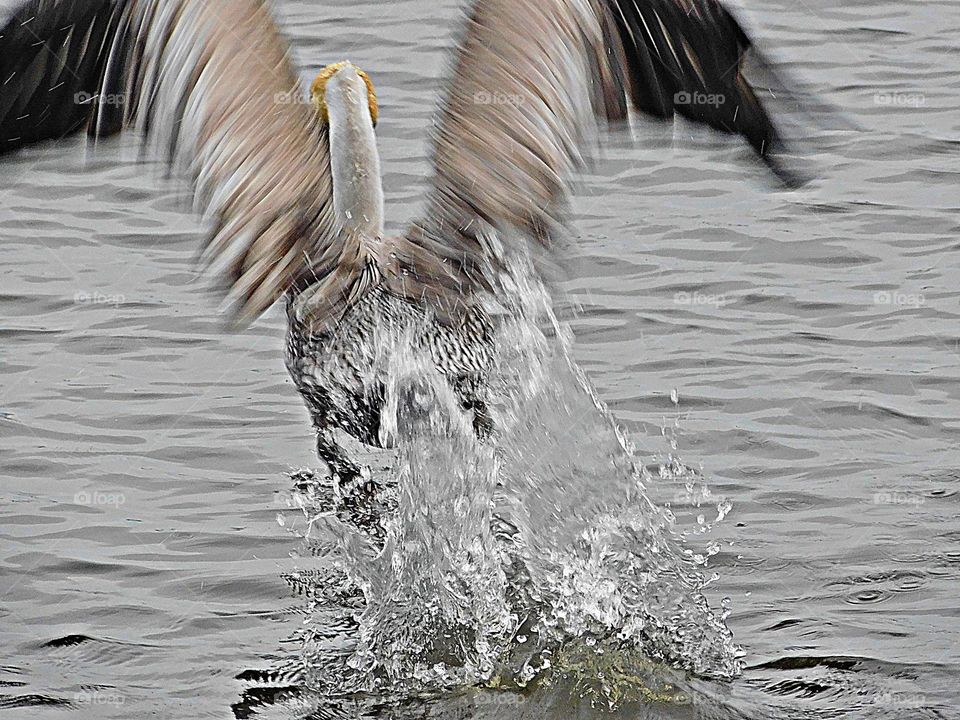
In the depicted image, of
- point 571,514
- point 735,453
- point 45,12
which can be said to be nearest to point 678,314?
point 735,453

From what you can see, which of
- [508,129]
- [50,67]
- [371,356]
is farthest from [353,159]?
[50,67]

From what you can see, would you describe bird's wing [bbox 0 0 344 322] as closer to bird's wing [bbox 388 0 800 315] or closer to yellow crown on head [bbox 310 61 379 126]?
yellow crown on head [bbox 310 61 379 126]

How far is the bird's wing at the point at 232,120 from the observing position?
17.3 ft

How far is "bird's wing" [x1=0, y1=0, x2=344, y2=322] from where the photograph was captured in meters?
5.26

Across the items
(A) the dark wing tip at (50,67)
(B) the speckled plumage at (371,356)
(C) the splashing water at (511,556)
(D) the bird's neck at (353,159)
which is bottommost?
(C) the splashing water at (511,556)

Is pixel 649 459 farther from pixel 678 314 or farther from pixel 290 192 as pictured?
pixel 290 192

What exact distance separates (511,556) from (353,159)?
162 centimetres

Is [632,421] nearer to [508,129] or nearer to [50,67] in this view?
[508,129]

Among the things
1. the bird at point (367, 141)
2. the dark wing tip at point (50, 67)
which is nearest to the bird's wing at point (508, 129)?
the bird at point (367, 141)

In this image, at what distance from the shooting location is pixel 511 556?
18.5ft

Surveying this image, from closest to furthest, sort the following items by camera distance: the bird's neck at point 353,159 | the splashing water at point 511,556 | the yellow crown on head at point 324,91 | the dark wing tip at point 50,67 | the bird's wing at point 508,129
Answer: the splashing water at point 511,556 < the bird's wing at point 508,129 < the bird's neck at point 353,159 < the dark wing tip at point 50,67 < the yellow crown on head at point 324,91

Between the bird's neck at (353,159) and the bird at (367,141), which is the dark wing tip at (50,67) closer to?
the bird at (367,141)

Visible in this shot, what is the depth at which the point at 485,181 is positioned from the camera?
17.0 feet

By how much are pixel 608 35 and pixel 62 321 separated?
3.79 metres
